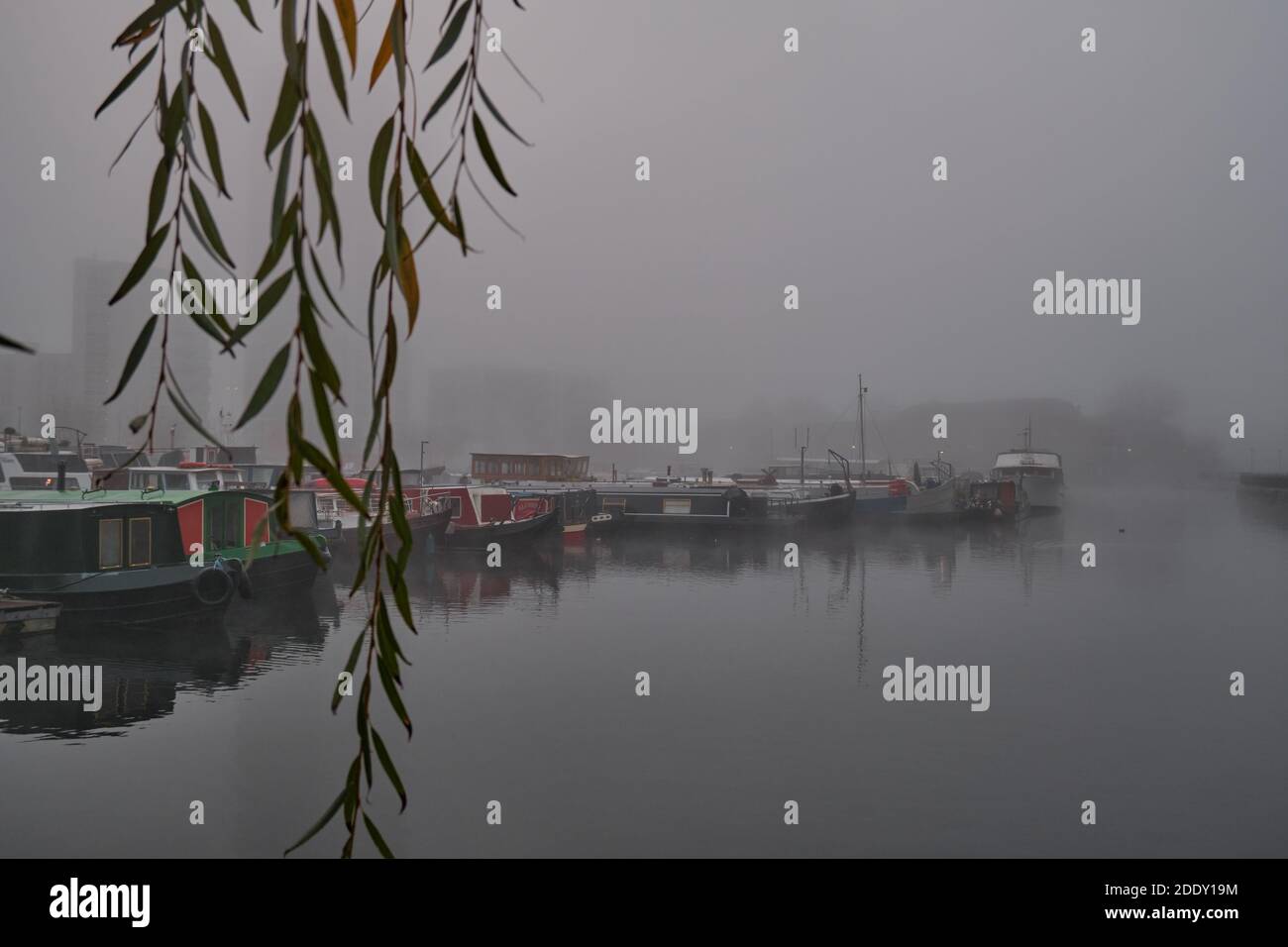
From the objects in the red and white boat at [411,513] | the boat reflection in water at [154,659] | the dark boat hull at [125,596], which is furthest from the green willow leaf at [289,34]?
the red and white boat at [411,513]

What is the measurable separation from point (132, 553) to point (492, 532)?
12.3ft

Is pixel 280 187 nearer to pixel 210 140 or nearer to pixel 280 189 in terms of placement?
pixel 280 189

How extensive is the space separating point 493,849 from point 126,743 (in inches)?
101

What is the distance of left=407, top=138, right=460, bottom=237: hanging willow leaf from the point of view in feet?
2.45

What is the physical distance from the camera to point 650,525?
37.8ft

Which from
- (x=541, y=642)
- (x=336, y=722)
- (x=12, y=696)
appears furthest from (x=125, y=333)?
(x=541, y=642)

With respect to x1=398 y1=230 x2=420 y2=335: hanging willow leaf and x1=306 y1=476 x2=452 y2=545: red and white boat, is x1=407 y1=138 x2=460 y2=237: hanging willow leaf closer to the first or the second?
x1=398 y1=230 x2=420 y2=335: hanging willow leaf

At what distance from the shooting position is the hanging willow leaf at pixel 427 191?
75 cm

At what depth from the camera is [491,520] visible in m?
10.3

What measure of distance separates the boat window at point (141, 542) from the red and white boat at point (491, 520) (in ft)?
10.1

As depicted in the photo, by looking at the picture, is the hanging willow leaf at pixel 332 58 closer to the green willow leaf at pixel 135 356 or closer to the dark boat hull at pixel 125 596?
the green willow leaf at pixel 135 356

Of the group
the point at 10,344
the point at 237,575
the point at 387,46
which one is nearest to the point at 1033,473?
the point at 237,575

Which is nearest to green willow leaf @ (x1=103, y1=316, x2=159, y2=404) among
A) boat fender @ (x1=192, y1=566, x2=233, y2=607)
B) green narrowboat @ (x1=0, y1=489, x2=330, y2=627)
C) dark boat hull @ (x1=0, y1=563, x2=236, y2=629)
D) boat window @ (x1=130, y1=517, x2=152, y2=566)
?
green narrowboat @ (x1=0, y1=489, x2=330, y2=627)
